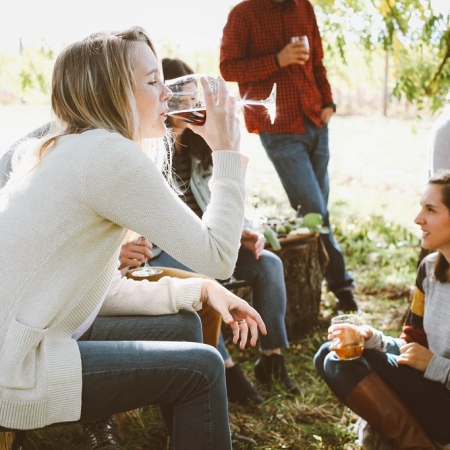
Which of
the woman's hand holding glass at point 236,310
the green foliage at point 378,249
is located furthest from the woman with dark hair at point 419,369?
the green foliage at point 378,249

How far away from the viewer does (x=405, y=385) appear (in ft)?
7.79

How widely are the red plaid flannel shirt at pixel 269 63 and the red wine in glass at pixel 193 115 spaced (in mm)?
1743

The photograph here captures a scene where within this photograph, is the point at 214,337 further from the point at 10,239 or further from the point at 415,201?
the point at 415,201

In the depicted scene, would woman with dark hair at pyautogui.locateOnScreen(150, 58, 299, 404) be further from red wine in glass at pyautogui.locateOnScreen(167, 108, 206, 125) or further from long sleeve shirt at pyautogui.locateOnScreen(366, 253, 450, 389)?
red wine in glass at pyautogui.locateOnScreen(167, 108, 206, 125)

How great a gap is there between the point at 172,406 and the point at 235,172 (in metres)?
0.65

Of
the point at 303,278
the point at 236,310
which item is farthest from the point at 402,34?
the point at 236,310

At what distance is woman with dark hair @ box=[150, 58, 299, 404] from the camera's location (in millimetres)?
3076

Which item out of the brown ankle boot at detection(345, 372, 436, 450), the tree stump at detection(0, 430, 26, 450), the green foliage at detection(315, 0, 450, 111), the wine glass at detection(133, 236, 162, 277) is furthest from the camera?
the green foliage at detection(315, 0, 450, 111)

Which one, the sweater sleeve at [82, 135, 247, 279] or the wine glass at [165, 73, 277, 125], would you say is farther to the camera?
the wine glass at [165, 73, 277, 125]

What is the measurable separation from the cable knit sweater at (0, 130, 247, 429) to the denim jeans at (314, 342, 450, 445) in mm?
925

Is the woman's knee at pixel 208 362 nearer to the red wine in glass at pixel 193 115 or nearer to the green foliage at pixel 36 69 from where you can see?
the red wine in glass at pixel 193 115

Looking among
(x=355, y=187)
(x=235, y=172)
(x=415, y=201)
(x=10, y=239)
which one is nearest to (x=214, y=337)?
(x=235, y=172)

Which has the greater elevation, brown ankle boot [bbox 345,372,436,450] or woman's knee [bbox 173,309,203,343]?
woman's knee [bbox 173,309,203,343]

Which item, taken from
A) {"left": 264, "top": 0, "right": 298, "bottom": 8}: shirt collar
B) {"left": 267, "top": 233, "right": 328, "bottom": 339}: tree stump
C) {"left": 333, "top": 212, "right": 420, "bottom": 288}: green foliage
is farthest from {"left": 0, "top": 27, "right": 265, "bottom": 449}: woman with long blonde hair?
{"left": 333, "top": 212, "right": 420, "bottom": 288}: green foliage
